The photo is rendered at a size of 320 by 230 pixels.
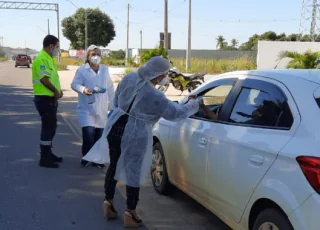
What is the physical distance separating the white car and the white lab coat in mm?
2237

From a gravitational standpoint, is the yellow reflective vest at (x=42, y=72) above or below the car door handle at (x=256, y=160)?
above

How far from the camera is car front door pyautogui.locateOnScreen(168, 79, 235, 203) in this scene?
4.04 m

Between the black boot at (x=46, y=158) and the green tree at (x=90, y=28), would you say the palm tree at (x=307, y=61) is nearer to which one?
the black boot at (x=46, y=158)

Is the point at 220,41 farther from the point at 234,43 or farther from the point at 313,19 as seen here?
the point at 313,19

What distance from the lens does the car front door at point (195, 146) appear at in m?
4.04

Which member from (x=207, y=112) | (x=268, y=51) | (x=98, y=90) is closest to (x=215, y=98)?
(x=207, y=112)

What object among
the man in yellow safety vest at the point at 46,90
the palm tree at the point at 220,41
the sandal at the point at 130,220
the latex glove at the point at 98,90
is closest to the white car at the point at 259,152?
the sandal at the point at 130,220

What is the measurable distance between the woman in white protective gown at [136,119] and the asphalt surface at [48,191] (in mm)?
605

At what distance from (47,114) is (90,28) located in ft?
200

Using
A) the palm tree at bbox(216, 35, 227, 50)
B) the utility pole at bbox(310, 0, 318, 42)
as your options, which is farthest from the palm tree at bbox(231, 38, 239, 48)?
the utility pole at bbox(310, 0, 318, 42)

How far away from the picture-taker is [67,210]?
15.7 feet

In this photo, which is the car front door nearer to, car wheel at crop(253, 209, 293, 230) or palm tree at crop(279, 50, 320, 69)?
car wheel at crop(253, 209, 293, 230)

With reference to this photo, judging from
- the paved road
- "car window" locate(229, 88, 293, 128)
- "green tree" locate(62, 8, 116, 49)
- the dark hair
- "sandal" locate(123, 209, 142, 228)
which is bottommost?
the paved road

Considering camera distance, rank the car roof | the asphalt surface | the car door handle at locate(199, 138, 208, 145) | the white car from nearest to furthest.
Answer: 1. the white car
2. the car roof
3. the car door handle at locate(199, 138, 208, 145)
4. the asphalt surface
